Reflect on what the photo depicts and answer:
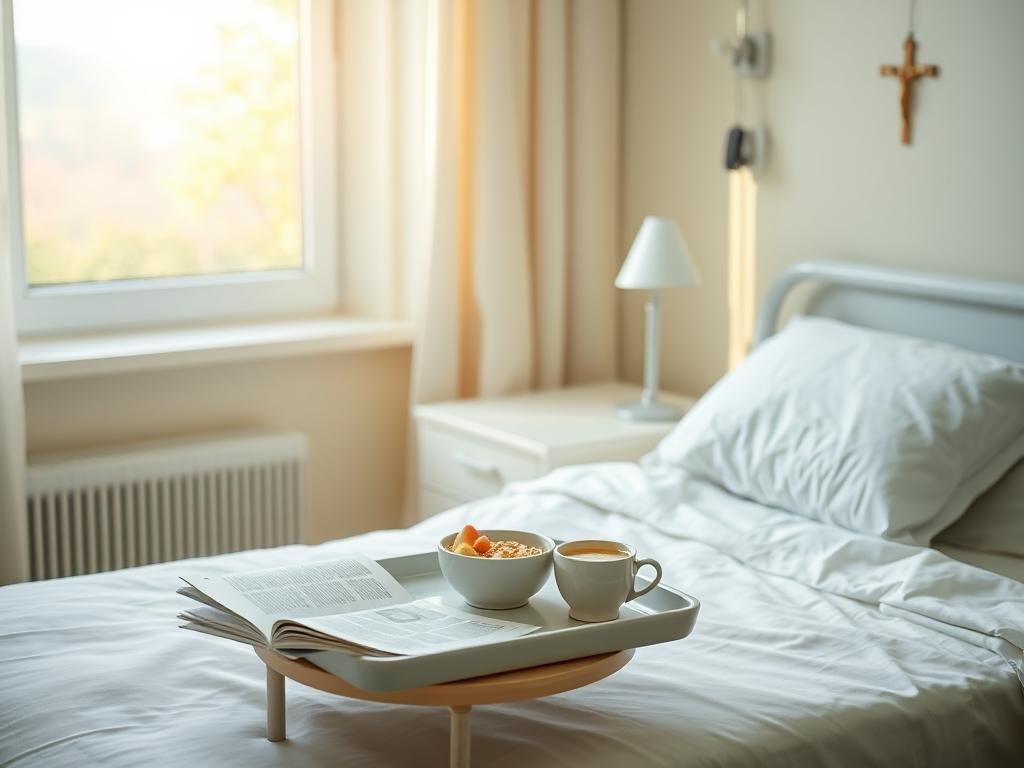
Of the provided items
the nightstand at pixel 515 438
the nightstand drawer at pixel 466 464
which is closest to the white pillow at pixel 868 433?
the nightstand at pixel 515 438

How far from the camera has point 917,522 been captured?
200cm

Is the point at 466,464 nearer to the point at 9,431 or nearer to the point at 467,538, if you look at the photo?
the point at 9,431

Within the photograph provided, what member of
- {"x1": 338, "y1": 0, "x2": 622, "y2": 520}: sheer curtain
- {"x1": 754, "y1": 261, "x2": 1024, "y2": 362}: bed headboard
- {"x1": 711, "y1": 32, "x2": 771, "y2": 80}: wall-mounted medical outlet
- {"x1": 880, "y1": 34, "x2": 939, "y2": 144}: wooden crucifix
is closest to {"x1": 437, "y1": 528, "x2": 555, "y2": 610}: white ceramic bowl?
{"x1": 754, "y1": 261, "x2": 1024, "y2": 362}: bed headboard

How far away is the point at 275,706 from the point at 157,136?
6.17ft

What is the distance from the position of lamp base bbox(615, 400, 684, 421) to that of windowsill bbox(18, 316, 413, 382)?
589mm

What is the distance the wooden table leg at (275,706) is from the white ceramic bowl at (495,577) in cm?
23

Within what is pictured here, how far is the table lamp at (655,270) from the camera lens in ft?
9.00

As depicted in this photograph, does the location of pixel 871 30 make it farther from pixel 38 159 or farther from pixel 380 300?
pixel 38 159

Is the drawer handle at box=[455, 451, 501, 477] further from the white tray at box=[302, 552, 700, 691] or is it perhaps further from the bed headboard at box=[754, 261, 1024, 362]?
the white tray at box=[302, 552, 700, 691]

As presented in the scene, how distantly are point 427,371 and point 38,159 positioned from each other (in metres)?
0.99

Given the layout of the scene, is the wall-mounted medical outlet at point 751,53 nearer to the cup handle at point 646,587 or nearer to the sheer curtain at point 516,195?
the sheer curtain at point 516,195

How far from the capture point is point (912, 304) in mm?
2504

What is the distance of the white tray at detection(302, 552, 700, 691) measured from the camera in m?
1.26

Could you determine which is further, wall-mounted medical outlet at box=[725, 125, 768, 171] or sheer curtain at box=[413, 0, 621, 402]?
sheer curtain at box=[413, 0, 621, 402]
